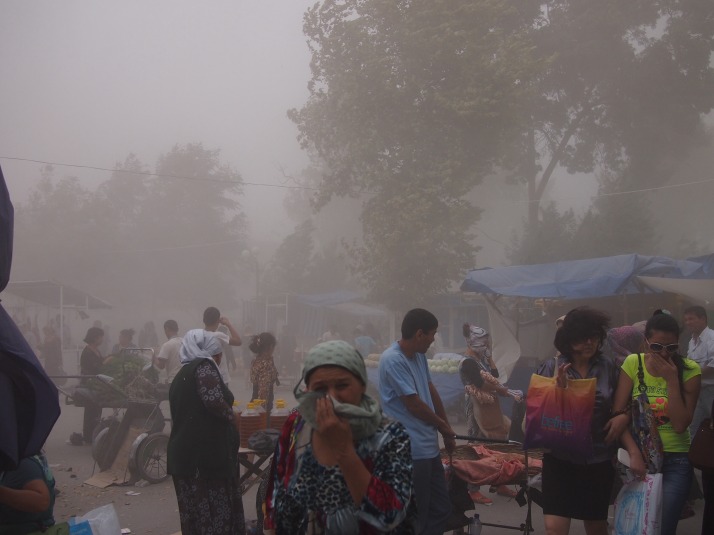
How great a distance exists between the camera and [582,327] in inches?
154

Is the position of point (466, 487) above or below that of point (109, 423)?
above

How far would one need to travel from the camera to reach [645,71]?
24.7 meters

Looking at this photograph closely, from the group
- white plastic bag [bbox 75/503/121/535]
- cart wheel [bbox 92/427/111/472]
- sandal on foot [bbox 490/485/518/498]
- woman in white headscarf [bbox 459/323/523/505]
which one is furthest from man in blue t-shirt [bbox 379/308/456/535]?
cart wheel [bbox 92/427/111/472]

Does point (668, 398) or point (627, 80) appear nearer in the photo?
point (668, 398)

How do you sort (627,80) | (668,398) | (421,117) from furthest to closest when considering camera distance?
(627,80) < (421,117) < (668,398)

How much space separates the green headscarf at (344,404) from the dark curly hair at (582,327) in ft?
6.29

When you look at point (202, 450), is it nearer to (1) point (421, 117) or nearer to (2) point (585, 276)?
(2) point (585, 276)

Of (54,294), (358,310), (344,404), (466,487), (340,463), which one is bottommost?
(466,487)

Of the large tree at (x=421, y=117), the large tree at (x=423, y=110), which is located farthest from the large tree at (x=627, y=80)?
the large tree at (x=421, y=117)

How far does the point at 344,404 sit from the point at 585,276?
9903 mm

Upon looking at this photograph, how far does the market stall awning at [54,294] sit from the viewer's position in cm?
1824

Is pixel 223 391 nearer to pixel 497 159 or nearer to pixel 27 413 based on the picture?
pixel 27 413

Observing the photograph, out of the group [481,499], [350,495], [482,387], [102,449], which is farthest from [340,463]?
[102,449]

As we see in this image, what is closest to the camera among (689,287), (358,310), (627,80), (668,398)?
(668,398)
